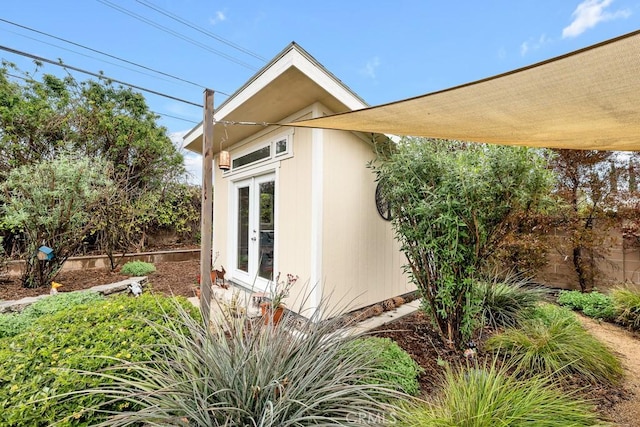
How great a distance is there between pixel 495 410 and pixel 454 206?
68.1 inches

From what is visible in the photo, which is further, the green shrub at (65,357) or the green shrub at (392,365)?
the green shrub at (392,365)

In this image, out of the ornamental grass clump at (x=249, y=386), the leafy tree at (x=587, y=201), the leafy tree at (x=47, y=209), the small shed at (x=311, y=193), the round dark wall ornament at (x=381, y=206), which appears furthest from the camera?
the leafy tree at (x=587, y=201)

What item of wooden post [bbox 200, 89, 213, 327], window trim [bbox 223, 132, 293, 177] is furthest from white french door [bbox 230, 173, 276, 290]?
wooden post [bbox 200, 89, 213, 327]

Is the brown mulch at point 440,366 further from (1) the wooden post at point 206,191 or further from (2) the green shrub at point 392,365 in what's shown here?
(1) the wooden post at point 206,191

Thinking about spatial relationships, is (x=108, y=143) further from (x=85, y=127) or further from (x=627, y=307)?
(x=627, y=307)

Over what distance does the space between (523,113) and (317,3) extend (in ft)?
21.1

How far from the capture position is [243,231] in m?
5.72


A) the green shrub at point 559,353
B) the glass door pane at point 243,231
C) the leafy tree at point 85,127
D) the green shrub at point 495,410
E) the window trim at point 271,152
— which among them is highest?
the leafy tree at point 85,127

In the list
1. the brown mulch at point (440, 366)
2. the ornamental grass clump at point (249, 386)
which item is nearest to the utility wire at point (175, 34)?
the ornamental grass clump at point (249, 386)

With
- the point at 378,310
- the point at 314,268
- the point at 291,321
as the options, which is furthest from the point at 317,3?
the point at 291,321

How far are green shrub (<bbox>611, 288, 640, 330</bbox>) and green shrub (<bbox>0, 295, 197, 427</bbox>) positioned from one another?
18.3ft

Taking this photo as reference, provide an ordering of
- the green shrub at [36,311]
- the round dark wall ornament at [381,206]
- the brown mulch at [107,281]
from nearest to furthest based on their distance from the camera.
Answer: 1. the green shrub at [36,311]
2. the round dark wall ornament at [381,206]
3. the brown mulch at [107,281]

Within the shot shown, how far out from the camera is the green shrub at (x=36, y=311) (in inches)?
113

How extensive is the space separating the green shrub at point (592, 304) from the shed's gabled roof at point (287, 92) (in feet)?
15.0
